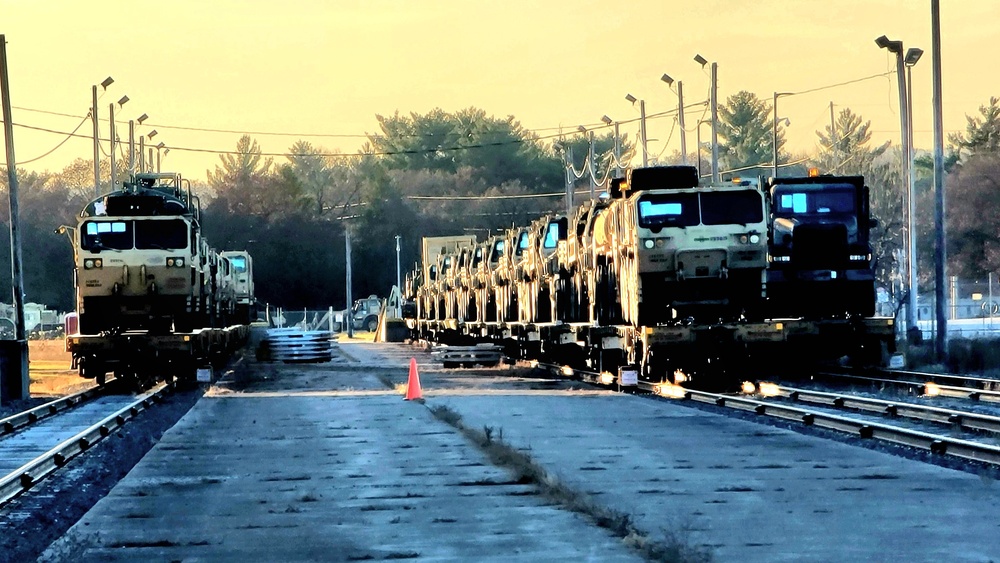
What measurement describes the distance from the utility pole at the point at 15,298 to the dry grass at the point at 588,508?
14950 millimetres

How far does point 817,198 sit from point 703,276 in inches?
185

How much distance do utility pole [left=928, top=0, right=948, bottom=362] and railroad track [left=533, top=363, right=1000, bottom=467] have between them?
27.9 feet

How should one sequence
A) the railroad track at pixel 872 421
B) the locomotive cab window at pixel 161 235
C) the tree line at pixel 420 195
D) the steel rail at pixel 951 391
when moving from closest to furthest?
the railroad track at pixel 872 421 → the steel rail at pixel 951 391 → the locomotive cab window at pixel 161 235 → the tree line at pixel 420 195

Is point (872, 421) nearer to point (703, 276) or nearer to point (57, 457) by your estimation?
point (703, 276)

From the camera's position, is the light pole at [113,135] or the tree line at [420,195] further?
the tree line at [420,195]

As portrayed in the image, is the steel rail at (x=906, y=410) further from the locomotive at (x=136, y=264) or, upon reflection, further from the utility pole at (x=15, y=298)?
the utility pole at (x=15, y=298)

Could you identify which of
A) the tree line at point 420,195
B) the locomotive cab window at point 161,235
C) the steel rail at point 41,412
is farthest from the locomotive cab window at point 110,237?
the tree line at point 420,195

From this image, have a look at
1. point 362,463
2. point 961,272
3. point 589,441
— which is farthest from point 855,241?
point 961,272

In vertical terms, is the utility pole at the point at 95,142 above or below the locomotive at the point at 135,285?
above

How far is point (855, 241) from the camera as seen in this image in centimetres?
3055

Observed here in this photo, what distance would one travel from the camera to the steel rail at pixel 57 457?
48.4 feet

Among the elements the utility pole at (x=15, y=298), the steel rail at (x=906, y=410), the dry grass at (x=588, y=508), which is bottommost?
the dry grass at (x=588, y=508)

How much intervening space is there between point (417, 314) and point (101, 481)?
57.0 meters

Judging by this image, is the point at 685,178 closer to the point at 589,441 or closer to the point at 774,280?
the point at 774,280
